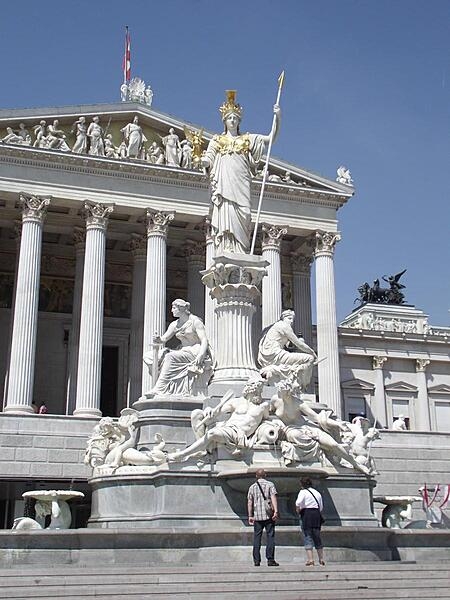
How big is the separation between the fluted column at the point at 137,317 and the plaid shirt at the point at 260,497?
91.3ft

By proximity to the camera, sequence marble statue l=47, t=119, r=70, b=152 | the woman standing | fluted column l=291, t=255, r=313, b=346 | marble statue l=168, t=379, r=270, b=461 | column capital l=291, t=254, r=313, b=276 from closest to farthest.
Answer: the woman standing, marble statue l=168, t=379, r=270, b=461, marble statue l=47, t=119, r=70, b=152, fluted column l=291, t=255, r=313, b=346, column capital l=291, t=254, r=313, b=276

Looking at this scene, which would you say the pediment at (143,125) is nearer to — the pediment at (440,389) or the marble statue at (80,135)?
the marble statue at (80,135)

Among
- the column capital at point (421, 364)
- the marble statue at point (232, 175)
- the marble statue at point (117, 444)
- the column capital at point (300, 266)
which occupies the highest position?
the column capital at point (300, 266)

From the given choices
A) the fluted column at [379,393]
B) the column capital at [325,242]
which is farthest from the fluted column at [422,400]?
the column capital at [325,242]

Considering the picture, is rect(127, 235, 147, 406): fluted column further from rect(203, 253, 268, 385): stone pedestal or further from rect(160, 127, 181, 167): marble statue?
rect(203, 253, 268, 385): stone pedestal

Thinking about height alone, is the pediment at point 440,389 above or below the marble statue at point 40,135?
below

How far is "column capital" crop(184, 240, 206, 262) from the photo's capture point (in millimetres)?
45375

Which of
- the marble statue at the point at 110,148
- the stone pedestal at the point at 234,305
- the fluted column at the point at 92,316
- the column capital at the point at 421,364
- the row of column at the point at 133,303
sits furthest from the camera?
the column capital at the point at 421,364

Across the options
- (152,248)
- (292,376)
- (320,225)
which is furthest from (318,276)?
(292,376)

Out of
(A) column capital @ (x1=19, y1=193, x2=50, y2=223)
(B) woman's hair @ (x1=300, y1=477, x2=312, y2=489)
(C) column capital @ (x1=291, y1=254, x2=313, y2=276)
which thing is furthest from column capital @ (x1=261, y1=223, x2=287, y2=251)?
(B) woman's hair @ (x1=300, y1=477, x2=312, y2=489)

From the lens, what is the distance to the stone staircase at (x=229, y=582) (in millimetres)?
10734

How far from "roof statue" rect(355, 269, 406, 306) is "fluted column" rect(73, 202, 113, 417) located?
2654 cm

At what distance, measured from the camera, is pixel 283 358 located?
16953mm

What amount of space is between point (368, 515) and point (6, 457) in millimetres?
19299
